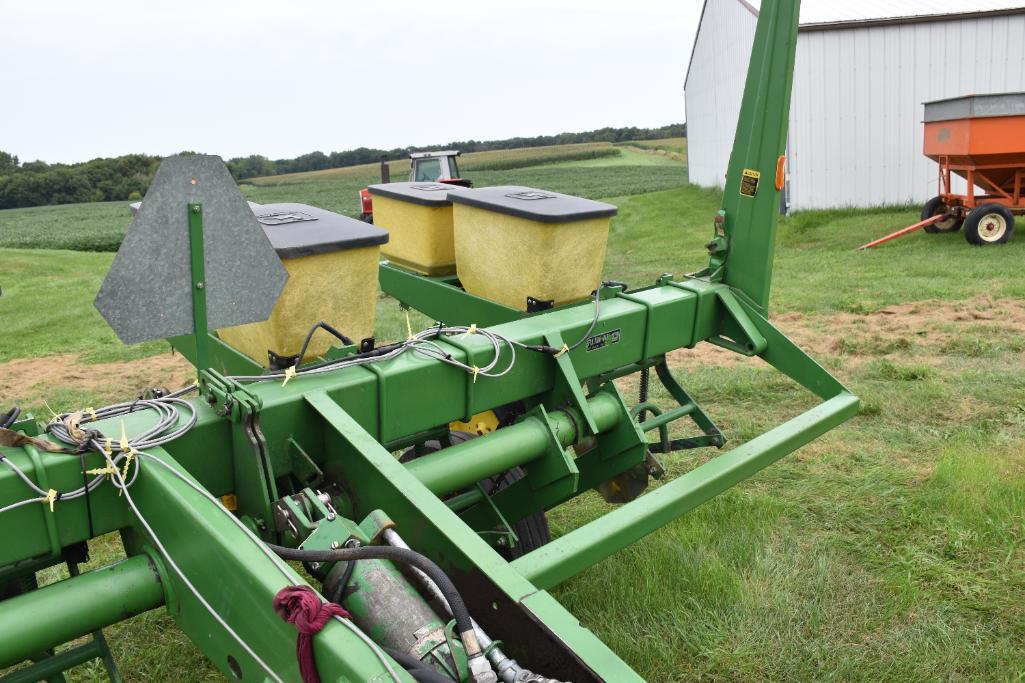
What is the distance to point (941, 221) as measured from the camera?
1312 cm

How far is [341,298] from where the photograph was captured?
321 centimetres

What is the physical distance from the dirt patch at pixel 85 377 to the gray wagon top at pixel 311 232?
3.95 m

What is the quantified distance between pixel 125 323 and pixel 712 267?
101 inches

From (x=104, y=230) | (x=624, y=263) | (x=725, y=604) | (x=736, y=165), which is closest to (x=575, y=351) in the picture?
(x=725, y=604)

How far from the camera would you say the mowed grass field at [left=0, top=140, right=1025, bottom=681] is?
2953 millimetres

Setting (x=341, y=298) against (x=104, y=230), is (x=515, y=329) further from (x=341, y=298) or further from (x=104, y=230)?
(x=104, y=230)

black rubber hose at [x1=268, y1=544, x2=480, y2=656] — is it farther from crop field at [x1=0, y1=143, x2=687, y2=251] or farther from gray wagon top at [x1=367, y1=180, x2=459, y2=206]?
crop field at [x1=0, y1=143, x2=687, y2=251]

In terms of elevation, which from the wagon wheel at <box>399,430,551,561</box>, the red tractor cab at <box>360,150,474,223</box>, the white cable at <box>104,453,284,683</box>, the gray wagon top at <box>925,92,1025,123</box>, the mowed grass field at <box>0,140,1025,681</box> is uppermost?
the gray wagon top at <box>925,92,1025,123</box>

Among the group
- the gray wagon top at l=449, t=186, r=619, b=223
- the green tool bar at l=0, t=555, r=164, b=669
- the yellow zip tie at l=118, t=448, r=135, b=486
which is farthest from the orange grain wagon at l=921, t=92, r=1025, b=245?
the green tool bar at l=0, t=555, r=164, b=669

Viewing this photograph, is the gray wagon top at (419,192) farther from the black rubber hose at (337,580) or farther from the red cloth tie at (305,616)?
the red cloth tie at (305,616)

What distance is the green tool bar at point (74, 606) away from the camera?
1.82 meters

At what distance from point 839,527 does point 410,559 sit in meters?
2.75

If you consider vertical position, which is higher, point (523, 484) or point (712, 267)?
point (712, 267)

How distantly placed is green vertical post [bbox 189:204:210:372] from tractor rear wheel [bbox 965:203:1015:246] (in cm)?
1213
